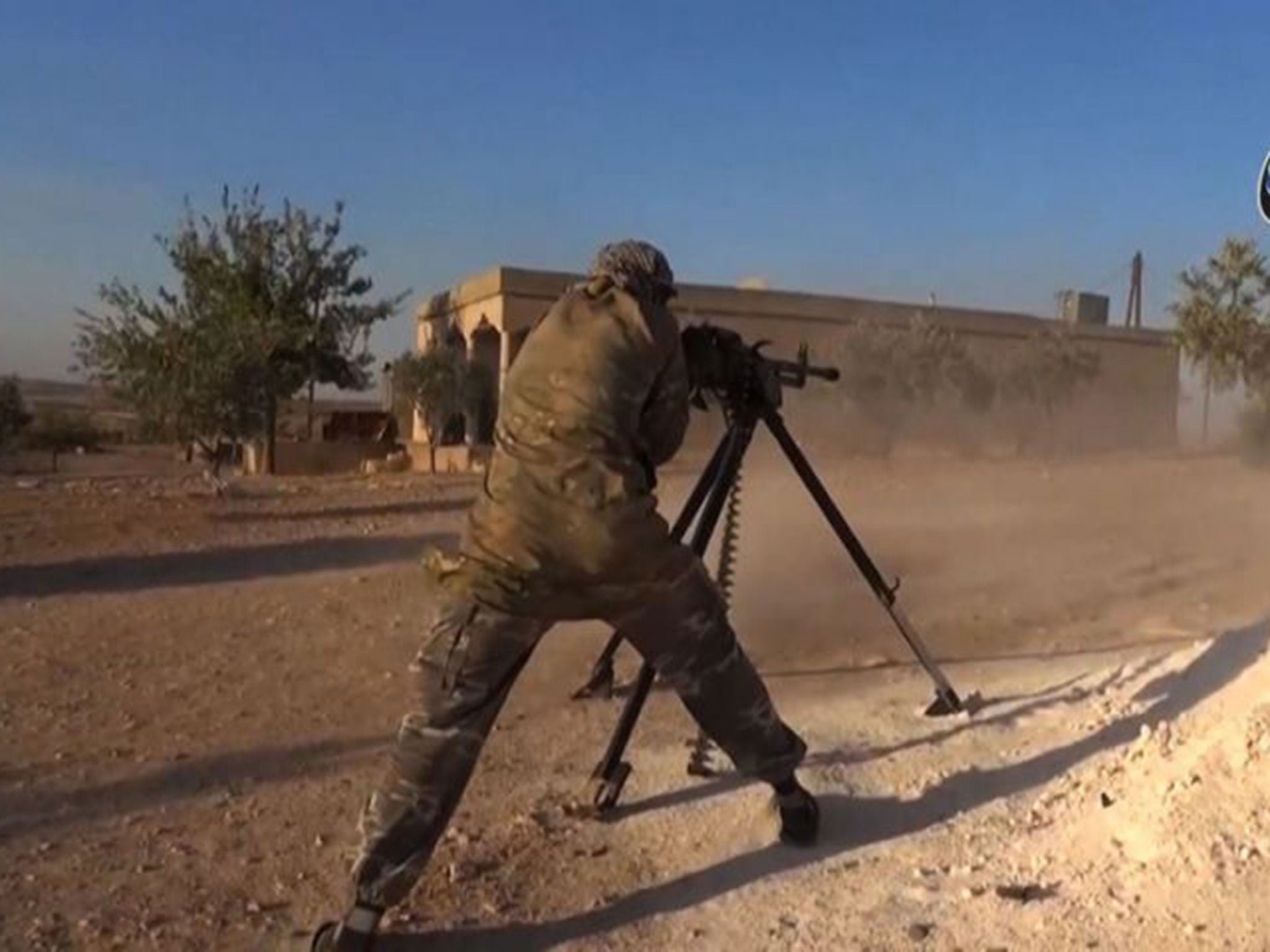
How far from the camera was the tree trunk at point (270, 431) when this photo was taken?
893 inches

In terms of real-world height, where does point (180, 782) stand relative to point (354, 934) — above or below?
below

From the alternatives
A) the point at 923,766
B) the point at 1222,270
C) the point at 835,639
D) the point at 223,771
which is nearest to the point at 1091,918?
the point at 923,766

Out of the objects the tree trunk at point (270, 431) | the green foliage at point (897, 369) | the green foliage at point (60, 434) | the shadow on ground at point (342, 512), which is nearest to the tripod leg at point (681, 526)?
the shadow on ground at point (342, 512)

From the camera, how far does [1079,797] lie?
4047mm

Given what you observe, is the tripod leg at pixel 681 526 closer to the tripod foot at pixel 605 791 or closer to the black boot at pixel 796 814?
the tripod foot at pixel 605 791

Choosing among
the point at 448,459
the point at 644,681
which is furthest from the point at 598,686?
the point at 448,459

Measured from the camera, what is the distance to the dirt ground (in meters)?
3.55

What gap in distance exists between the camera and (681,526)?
4312mm

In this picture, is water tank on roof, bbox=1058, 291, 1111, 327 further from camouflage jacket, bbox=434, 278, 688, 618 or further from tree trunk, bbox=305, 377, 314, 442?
camouflage jacket, bbox=434, 278, 688, 618

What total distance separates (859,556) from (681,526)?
35.0 inches

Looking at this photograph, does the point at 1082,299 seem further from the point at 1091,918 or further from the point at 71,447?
the point at 1091,918

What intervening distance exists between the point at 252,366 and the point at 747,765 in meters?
18.8

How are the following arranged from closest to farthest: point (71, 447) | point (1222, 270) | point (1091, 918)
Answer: point (1091, 918)
point (1222, 270)
point (71, 447)

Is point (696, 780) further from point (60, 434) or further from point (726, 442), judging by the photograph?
point (60, 434)
